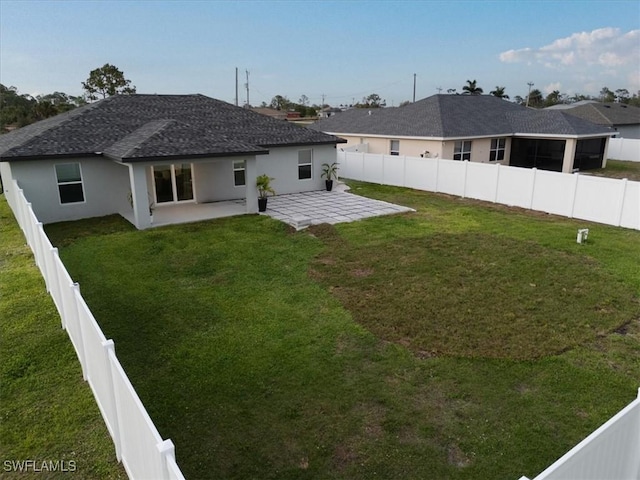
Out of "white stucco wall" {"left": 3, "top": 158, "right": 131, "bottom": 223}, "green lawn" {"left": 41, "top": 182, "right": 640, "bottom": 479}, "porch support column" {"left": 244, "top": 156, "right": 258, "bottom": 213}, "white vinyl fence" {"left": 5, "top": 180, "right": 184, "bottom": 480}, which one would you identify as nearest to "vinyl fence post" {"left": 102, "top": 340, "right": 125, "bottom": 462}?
"white vinyl fence" {"left": 5, "top": 180, "right": 184, "bottom": 480}

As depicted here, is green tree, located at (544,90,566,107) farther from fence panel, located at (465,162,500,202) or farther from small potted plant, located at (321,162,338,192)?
small potted plant, located at (321,162,338,192)

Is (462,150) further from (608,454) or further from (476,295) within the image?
(608,454)

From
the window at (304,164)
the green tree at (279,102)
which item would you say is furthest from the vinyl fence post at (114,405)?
the green tree at (279,102)

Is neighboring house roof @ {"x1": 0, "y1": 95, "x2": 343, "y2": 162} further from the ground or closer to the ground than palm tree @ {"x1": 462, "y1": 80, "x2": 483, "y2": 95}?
closer to the ground

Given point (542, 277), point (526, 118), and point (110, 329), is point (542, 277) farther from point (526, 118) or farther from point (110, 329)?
point (526, 118)

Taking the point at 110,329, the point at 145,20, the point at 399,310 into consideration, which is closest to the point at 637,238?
the point at 399,310
